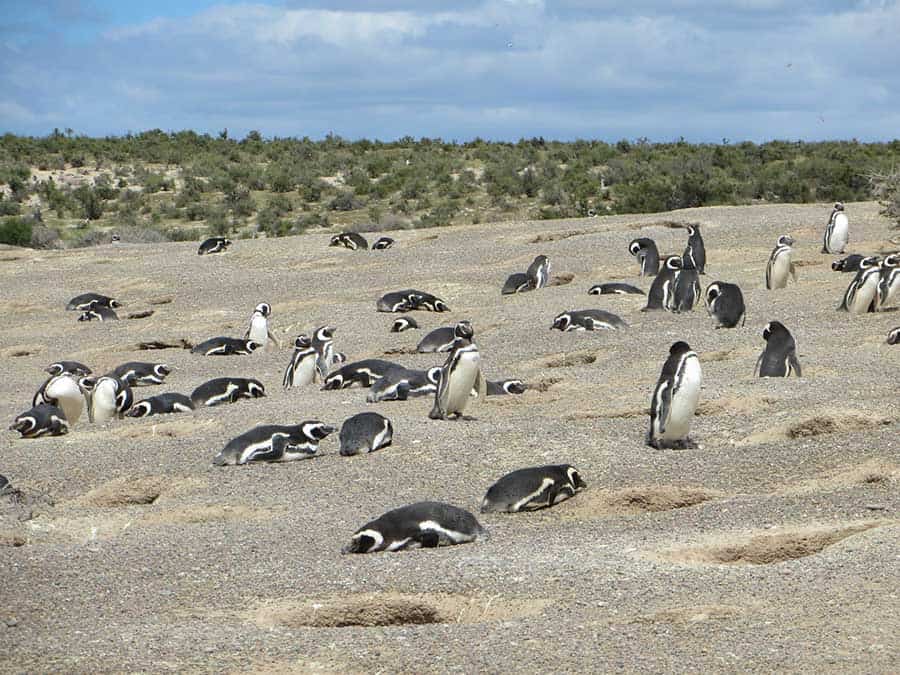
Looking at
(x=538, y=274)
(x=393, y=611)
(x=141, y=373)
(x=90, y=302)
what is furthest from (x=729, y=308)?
(x=90, y=302)

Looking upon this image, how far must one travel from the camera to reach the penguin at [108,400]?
1280 cm

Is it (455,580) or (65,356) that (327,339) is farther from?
(455,580)

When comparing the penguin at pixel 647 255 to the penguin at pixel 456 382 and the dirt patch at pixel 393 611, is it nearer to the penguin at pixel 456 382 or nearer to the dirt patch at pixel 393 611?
the penguin at pixel 456 382

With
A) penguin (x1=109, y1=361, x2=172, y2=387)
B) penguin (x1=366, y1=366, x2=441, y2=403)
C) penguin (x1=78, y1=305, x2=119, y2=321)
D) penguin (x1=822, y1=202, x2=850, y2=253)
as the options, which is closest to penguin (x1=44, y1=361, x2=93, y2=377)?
penguin (x1=109, y1=361, x2=172, y2=387)

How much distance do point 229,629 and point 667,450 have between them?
422cm

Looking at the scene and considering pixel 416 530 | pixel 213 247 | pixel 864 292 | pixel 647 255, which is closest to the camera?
pixel 416 530

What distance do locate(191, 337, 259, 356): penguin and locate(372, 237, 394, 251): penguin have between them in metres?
7.19

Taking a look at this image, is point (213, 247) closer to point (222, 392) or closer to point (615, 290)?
point (615, 290)

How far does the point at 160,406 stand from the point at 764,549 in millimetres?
6829

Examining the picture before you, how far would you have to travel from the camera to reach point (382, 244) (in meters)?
23.8

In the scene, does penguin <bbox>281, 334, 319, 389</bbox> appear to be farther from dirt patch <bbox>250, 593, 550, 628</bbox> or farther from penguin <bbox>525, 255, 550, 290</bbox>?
dirt patch <bbox>250, 593, 550, 628</bbox>

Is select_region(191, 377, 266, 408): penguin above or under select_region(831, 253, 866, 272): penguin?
under

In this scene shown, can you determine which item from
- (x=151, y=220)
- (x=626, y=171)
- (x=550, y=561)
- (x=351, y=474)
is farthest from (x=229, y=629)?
(x=626, y=171)

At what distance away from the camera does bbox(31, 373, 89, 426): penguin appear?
1270 centimetres
